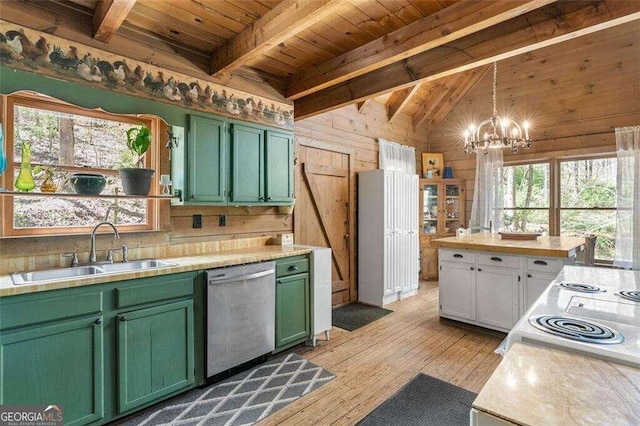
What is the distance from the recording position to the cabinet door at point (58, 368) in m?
1.69

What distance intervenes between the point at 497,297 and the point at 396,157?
2902mm

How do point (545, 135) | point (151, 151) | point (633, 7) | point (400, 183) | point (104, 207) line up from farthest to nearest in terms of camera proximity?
point (545, 135) → point (400, 183) → point (151, 151) → point (104, 207) → point (633, 7)

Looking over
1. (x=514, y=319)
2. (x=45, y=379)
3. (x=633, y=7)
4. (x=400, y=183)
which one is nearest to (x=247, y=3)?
(x=633, y=7)

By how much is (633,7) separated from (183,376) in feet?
12.3

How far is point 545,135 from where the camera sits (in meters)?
5.23

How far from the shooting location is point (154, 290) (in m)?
2.18

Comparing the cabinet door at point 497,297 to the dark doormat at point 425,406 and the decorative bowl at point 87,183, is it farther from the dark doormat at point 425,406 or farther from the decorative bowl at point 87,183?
the decorative bowl at point 87,183

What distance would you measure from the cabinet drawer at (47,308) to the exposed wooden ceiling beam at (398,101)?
4877mm

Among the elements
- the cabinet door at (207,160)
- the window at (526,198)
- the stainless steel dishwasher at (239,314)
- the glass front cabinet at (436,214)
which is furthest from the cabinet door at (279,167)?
the window at (526,198)

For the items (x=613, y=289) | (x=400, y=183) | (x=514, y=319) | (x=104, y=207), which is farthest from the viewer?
(x=400, y=183)

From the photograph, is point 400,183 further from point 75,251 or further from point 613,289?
point 75,251

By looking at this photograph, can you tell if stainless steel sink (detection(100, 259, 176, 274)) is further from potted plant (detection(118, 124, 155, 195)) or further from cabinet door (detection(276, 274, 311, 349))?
cabinet door (detection(276, 274, 311, 349))

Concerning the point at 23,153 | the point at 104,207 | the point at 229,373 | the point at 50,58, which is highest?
the point at 50,58

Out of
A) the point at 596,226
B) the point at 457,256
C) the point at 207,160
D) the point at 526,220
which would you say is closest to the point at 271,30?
the point at 207,160
